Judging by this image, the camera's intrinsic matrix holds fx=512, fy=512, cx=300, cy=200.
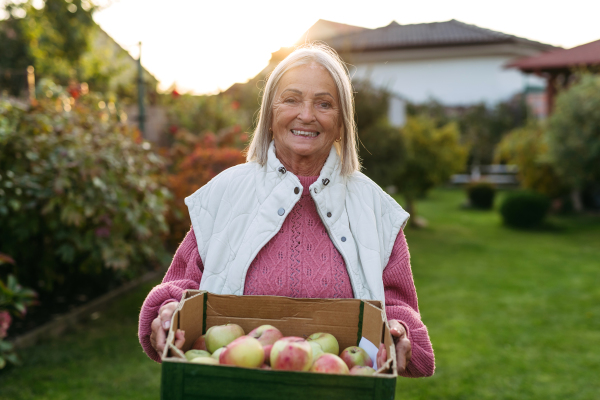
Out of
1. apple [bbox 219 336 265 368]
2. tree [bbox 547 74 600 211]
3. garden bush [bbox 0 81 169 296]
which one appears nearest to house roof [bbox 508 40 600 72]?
tree [bbox 547 74 600 211]

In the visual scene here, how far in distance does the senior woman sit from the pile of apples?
30 cm

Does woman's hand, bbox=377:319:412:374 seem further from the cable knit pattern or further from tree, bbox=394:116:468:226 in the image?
tree, bbox=394:116:468:226

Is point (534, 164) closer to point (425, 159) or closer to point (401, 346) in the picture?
point (425, 159)

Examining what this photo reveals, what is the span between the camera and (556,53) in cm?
1897

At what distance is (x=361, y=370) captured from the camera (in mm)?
1283

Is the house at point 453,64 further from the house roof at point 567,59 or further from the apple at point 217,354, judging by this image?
the apple at point 217,354

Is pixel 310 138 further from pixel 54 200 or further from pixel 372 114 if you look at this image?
pixel 372 114

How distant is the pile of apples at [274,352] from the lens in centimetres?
125

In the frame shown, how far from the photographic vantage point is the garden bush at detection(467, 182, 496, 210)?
15086 millimetres

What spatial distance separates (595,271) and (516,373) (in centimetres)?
452

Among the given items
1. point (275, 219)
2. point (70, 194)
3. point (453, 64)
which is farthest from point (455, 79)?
point (275, 219)

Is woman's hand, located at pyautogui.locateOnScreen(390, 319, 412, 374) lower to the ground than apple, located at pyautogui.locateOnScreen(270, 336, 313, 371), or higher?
lower

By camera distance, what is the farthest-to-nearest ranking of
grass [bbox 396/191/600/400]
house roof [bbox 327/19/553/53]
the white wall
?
1. the white wall
2. house roof [bbox 327/19/553/53]
3. grass [bbox 396/191/600/400]

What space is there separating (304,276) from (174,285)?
45 centimetres
